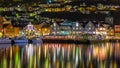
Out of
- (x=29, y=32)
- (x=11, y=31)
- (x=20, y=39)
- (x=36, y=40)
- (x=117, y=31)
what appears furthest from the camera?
(x=29, y=32)

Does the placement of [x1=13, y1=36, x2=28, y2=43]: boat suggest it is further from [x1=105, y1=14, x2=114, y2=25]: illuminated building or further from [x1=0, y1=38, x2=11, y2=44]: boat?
[x1=105, y1=14, x2=114, y2=25]: illuminated building

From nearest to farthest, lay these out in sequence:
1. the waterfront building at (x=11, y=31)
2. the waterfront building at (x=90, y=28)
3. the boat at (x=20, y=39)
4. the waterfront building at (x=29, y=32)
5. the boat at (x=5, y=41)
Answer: the boat at (x=5, y=41) < the boat at (x=20, y=39) < the waterfront building at (x=11, y=31) < the waterfront building at (x=29, y=32) < the waterfront building at (x=90, y=28)

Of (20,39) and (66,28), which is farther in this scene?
(66,28)

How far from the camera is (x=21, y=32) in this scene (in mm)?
79375

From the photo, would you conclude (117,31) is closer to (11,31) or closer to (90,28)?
(90,28)

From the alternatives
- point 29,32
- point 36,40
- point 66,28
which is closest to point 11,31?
point 29,32

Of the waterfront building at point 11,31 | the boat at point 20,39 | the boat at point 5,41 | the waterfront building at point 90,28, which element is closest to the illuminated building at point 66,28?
the waterfront building at point 90,28

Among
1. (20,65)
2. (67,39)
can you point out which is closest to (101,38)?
(67,39)

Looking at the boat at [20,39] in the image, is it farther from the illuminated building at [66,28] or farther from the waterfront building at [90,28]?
the waterfront building at [90,28]

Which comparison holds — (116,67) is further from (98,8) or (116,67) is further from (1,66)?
(98,8)

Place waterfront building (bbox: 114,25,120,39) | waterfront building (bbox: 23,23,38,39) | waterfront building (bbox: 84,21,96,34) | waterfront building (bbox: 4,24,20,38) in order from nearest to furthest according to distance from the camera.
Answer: waterfront building (bbox: 4,24,20,38), waterfront building (bbox: 114,25,120,39), waterfront building (bbox: 23,23,38,39), waterfront building (bbox: 84,21,96,34)

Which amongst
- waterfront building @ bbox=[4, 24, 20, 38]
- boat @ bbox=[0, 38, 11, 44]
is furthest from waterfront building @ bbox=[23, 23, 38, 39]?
boat @ bbox=[0, 38, 11, 44]

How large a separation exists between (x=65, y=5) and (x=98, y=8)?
5.74 metres

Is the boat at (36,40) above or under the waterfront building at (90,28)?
under
